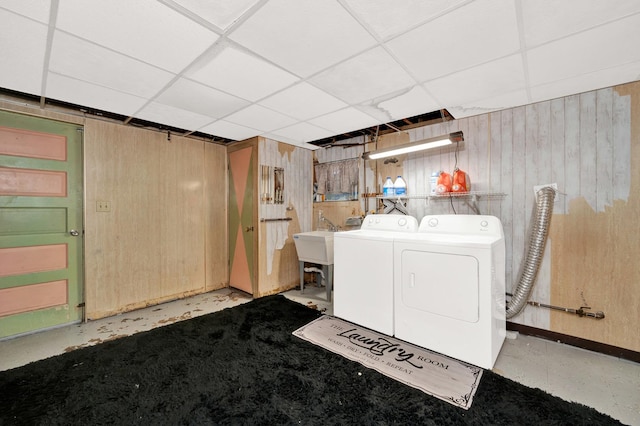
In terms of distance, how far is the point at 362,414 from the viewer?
171 cm

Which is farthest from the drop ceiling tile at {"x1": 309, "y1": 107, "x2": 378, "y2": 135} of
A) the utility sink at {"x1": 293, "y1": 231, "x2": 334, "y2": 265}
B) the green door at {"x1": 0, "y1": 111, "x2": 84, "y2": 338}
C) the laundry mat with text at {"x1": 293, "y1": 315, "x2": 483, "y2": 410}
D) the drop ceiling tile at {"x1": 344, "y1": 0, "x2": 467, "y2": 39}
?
the green door at {"x1": 0, "y1": 111, "x2": 84, "y2": 338}

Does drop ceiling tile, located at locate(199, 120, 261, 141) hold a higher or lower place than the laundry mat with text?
higher

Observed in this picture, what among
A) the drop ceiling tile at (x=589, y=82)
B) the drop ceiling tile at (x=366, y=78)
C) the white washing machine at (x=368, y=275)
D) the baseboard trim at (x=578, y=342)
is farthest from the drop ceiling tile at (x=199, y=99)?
the baseboard trim at (x=578, y=342)

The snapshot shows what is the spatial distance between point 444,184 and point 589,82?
1.42 metres

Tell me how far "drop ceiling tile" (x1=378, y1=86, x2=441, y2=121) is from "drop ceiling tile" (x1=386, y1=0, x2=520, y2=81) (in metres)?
0.39

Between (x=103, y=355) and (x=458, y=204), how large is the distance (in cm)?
395

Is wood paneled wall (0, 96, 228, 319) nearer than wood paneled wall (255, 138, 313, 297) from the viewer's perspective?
Yes

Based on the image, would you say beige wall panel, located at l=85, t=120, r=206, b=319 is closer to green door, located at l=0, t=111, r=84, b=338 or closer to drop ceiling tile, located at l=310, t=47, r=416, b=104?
green door, located at l=0, t=111, r=84, b=338

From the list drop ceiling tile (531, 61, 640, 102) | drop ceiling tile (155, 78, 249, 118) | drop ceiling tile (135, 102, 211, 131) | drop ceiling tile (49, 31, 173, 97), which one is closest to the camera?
drop ceiling tile (49, 31, 173, 97)

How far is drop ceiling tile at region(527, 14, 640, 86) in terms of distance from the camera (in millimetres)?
1620

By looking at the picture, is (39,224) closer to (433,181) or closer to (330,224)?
(330,224)

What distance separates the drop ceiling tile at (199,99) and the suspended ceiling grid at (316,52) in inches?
0.8

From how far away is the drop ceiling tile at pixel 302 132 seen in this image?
3489mm

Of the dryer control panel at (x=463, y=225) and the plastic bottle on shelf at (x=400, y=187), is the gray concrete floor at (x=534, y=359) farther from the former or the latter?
the plastic bottle on shelf at (x=400, y=187)
